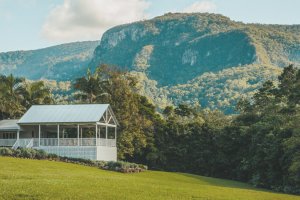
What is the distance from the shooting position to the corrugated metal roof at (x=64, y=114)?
143 ft

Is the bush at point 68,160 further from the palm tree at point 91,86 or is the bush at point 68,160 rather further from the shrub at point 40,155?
the palm tree at point 91,86

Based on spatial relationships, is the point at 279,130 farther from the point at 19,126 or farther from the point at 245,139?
the point at 19,126

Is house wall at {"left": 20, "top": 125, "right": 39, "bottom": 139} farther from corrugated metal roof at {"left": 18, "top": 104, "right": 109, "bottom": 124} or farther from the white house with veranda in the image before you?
corrugated metal roof at {"left": 18, "top": 104, "right": 109, "bottom": 124}

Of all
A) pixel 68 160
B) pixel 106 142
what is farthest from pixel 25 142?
pixel 106 142

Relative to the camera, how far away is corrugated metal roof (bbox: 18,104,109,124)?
4362 cm

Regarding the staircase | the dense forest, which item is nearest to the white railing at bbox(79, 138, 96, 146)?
the staircase

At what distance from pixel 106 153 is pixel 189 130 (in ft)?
56.7

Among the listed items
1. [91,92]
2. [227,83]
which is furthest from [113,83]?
[227,83]

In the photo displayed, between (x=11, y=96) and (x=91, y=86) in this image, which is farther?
(x=11, y=96)

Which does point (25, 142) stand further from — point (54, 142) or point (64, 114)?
point (64, 114)

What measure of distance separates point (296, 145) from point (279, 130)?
5.93 metres

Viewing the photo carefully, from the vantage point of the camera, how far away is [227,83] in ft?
566

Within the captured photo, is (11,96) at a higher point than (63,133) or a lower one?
higher

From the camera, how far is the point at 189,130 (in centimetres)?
6009
